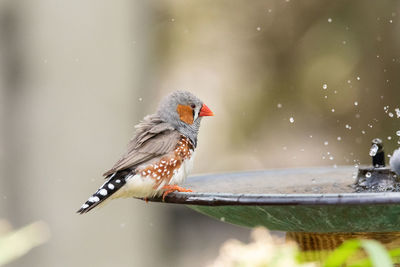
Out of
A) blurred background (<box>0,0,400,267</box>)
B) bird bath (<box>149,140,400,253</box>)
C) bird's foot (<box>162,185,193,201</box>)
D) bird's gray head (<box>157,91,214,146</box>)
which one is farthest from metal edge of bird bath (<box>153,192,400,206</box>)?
blurred background (<box>0,0,400,267</box>)

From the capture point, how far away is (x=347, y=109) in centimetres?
555

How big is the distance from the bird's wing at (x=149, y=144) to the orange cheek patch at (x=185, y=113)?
6 cm

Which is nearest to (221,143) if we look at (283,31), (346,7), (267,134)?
(267,134)

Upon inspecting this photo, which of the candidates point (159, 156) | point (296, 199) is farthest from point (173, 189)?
point (296, 199)

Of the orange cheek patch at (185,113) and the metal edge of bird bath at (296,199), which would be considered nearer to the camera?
the metal edge of bird bath at (296,199)

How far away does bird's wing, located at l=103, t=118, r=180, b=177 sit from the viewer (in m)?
2.39

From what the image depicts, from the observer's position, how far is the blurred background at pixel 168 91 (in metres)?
4.74

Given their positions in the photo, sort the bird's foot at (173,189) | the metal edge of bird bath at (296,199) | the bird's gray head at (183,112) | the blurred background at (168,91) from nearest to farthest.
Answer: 1. the metal edge of bird bath at (296,199)
2. the bird's foot at (173,189)
3. the bird's gray head at (183,112)
4. the blurred background at (168,91)

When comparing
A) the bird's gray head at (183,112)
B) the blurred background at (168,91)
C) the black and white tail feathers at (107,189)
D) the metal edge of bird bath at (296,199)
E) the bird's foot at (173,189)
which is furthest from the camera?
the blurred background at (168,91)

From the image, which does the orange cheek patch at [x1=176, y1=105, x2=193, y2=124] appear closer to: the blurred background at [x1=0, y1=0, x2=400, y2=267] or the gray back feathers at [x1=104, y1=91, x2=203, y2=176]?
the gray back feathers at [x1=104, y1=91, x2=203, y2=176]

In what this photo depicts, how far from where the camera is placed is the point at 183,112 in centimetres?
261

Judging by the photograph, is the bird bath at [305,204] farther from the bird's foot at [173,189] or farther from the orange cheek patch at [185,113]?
the orange cheek patch at [185,113]

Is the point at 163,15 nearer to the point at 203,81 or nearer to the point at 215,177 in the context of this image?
the point at 203,81

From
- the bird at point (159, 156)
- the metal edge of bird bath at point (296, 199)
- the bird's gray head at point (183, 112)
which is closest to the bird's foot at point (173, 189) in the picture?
the bird at point (159, 156)
